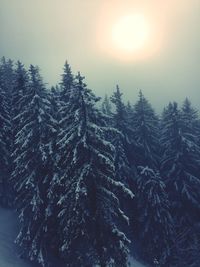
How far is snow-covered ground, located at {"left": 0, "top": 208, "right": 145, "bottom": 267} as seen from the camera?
25.9 meters

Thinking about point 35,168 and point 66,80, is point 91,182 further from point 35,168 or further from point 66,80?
point 66,80

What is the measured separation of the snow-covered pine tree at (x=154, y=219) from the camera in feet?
114

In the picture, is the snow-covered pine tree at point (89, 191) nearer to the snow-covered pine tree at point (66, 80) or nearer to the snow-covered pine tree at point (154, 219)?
the snow-covered pine tree at point (154, 219)

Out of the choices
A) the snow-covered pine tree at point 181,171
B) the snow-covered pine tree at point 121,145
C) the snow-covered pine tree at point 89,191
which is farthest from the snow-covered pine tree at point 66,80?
the snow-covered pine tree at point 89,191

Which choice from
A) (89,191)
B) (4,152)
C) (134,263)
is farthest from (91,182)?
(134,263)

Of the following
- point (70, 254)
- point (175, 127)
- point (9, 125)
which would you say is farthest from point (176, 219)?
point (9, 125)

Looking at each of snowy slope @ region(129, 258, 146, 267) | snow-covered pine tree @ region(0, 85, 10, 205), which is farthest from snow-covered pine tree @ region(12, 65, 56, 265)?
snowy slope @ region(129, 258, 146, 267)

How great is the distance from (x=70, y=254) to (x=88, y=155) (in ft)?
25.0

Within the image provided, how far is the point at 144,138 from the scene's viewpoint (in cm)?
4306

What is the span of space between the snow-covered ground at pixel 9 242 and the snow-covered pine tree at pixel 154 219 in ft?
7.70

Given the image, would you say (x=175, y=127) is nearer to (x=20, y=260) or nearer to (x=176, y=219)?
(x=176, y=219)

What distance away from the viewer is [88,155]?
2236 centimetres

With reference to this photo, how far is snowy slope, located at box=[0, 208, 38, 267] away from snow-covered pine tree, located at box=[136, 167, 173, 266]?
44.9 ft

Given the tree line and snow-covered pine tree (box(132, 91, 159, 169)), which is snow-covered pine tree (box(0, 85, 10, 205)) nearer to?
the tree line
